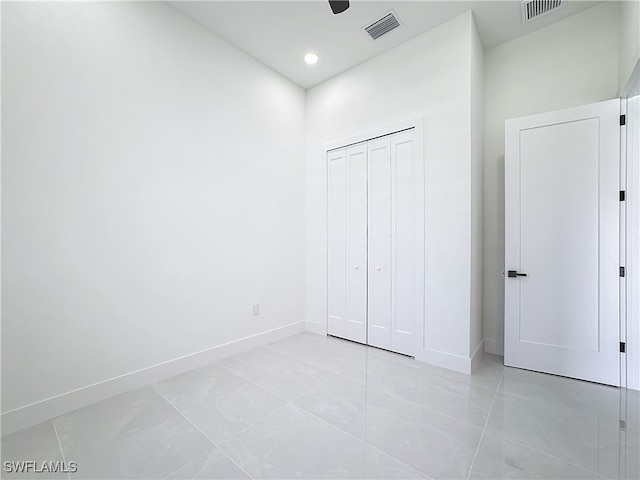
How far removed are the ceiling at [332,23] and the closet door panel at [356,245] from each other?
3.58 feet

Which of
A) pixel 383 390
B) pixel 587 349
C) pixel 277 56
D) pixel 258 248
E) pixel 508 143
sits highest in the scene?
pixel 277 56

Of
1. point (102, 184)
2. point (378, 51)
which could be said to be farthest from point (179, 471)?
point (378, 51)

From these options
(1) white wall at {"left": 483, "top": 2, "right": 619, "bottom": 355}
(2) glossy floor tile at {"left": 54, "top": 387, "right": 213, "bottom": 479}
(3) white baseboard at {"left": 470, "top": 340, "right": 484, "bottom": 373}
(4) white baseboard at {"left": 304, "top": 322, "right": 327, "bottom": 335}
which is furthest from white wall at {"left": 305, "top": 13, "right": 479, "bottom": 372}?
(2) glossy floor tile at {"left": 54, "top": 387, "right": 213, "bottom": 479}

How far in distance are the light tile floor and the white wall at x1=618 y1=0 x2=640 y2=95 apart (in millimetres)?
2459

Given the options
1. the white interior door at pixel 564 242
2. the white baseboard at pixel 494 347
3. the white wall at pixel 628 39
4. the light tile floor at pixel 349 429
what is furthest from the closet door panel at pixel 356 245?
the white wall at pixel 628 39

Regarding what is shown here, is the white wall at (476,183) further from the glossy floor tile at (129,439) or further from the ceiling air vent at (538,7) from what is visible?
the glossy floor tile at (129,439)

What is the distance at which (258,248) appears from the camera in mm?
3350

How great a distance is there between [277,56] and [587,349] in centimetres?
418

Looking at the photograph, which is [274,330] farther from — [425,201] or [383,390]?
[425,201]

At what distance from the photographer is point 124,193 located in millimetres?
2336

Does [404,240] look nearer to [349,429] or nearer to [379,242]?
[379,242]

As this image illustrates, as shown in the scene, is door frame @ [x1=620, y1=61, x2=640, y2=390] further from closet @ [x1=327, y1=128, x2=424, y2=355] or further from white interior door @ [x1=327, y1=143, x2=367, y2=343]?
white interior door @ [x1=327, y1=143, x2=367, y2=343]

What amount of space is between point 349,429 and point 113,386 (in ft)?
6.01

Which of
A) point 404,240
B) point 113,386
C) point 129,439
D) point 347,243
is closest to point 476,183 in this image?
point 404,240
